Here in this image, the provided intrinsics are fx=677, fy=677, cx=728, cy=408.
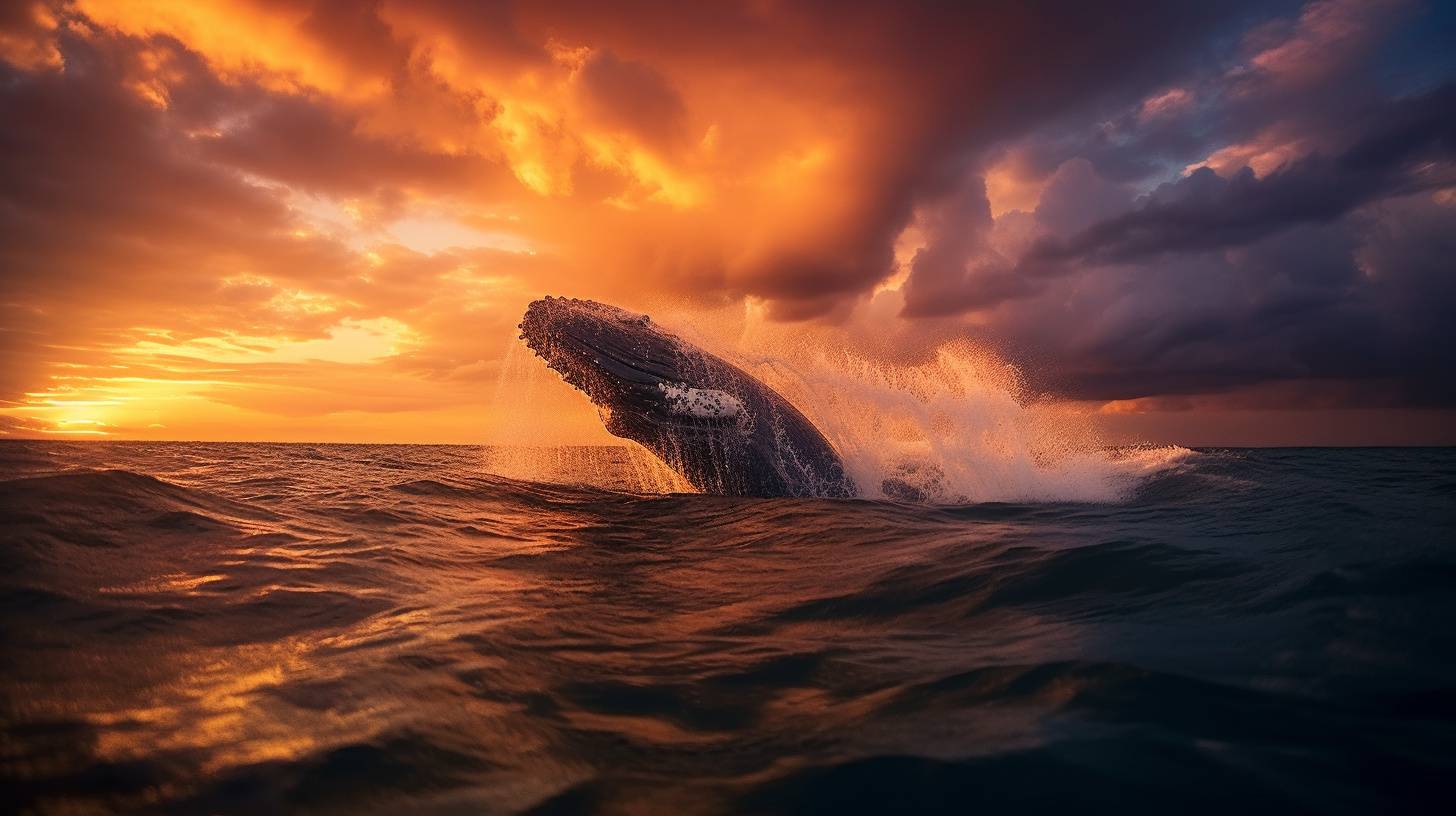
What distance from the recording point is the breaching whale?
10047 mm

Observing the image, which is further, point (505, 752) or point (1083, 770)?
point (505, 752)

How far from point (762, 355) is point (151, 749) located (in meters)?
10.4

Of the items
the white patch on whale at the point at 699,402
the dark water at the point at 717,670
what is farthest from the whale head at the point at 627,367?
the dark water at the point at 717,670

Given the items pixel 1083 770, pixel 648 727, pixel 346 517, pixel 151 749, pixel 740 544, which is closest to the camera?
pixel 1083 770

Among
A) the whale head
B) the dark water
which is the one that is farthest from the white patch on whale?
the dark water

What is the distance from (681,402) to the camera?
1020 cm

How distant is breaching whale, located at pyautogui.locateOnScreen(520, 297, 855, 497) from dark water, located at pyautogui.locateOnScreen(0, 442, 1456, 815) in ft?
10.7

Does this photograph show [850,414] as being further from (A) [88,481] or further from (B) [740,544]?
(A) [88,481]

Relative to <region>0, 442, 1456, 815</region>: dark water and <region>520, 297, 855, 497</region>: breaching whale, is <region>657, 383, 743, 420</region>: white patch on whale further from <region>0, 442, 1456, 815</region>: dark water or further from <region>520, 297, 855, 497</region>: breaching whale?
<region>0, 442, 1456, 815</region>: dark water

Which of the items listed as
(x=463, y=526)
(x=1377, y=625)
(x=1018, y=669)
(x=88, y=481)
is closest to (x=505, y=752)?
(x=1018, y=669)

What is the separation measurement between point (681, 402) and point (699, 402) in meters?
0.28

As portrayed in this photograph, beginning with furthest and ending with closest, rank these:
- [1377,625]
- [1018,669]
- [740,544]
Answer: [740,544]
[1377,625]
[1018,669]

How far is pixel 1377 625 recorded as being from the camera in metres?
3.92

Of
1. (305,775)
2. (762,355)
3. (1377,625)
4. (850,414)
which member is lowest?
(305,775)
